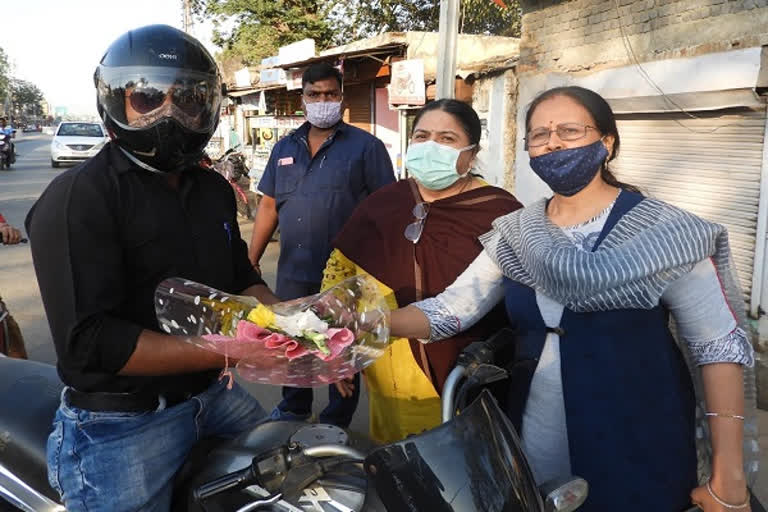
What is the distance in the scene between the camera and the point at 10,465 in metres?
1.67

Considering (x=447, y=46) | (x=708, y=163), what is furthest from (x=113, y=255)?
(x=708, y=163)

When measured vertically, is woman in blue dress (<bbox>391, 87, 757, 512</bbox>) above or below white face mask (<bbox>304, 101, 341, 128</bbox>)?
below

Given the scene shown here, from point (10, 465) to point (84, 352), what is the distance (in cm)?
62

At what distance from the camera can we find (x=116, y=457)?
1446 millimetres

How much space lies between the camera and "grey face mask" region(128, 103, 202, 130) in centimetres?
153

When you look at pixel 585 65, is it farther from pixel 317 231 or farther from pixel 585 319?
pixel 585 319

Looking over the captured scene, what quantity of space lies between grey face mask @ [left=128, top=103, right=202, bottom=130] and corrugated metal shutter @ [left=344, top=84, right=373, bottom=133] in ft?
31.8

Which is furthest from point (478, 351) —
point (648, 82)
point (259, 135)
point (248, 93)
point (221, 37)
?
point (221, 37)

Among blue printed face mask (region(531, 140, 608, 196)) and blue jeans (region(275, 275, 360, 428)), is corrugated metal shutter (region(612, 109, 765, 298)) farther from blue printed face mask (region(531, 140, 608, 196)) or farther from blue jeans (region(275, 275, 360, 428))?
blue printed face mask (region(531, 140, 608, 196))

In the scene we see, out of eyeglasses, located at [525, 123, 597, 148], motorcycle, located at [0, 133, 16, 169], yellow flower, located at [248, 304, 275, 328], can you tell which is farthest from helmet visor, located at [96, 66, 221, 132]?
motorcycle, located at [0, 133, 16, 169]

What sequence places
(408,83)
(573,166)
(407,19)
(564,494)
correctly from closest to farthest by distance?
(564,494), (573,166), (408,83), (407,19)

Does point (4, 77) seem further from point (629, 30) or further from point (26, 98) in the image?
point (629, 30)

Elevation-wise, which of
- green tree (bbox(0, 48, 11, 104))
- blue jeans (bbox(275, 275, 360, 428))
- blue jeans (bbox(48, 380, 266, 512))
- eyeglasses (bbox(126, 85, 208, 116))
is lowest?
blue jeans (bbox(275, 275, 360, 428))

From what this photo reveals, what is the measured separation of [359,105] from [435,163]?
988 cm
